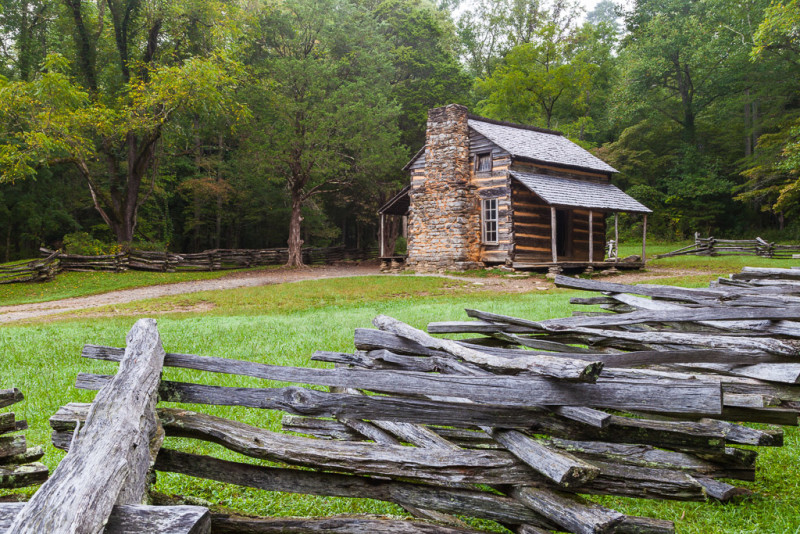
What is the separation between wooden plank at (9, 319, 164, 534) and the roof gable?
20636mm

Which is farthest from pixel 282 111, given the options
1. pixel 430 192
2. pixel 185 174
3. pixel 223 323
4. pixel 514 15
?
pixel 514 15

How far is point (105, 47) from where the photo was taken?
2789 cm

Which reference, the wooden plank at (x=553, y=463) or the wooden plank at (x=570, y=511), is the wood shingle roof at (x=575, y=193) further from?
the wooden plank at (x=570, y=511)

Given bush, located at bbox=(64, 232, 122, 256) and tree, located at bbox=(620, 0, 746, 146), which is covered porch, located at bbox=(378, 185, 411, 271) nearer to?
bush, located at bbox=(64, 232, 122, 256)

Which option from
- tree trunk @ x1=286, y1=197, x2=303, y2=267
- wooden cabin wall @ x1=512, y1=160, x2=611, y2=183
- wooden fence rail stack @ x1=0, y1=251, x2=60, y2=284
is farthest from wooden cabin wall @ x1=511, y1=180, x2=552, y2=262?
wooden fence rail stack @ x1=0, y1=251, x2=60, y2=284

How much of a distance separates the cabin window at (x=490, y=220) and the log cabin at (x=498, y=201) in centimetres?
4

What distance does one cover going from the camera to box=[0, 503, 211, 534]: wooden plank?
1645mm

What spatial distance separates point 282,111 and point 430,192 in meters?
9.74

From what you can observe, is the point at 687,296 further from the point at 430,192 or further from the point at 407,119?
the point at 407,119

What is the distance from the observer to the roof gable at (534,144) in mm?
22812

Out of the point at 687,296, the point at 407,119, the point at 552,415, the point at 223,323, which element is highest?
the point at 407,119

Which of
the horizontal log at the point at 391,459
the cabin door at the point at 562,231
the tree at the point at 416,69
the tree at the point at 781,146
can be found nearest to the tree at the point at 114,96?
the tree at the point at 416,69

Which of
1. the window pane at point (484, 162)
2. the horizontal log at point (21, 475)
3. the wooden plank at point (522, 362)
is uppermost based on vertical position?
the window pane at point (484, 162)

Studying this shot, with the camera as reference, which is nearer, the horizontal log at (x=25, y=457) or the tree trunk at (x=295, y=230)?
the horizontal log at (x=25, y=457)
